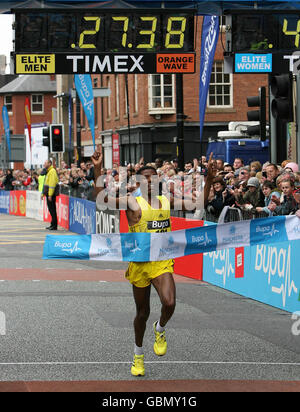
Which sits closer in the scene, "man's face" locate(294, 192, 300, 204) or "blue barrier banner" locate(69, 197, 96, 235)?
"man's face" locate(294, 192, 300, 204)

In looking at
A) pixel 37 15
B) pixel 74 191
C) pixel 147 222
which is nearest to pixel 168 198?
pixel 147 222

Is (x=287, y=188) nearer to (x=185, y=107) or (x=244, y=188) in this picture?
(x=244, y=188)

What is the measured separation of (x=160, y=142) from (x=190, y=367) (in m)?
35.5

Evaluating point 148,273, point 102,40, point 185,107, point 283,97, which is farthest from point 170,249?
point 185,107

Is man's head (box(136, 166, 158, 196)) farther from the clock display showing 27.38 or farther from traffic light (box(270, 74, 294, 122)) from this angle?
the clock display showing 27.38

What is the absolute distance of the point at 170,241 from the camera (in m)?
8.73

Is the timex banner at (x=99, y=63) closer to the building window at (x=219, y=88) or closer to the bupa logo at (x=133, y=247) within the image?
the bupa logo at (x=133, y=247)

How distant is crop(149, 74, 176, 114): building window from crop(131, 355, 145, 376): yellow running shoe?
34.7 meters

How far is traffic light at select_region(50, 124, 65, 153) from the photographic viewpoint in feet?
102

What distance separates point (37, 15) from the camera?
15281 mm

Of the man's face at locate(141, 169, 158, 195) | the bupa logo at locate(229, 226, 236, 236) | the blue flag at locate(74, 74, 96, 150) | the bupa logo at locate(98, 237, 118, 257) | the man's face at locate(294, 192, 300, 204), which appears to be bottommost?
the bupa logo at locate(98, 237, 118, 257)

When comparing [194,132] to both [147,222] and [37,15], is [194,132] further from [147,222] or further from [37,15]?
[147,222]

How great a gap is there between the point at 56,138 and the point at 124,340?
22.2 meters
